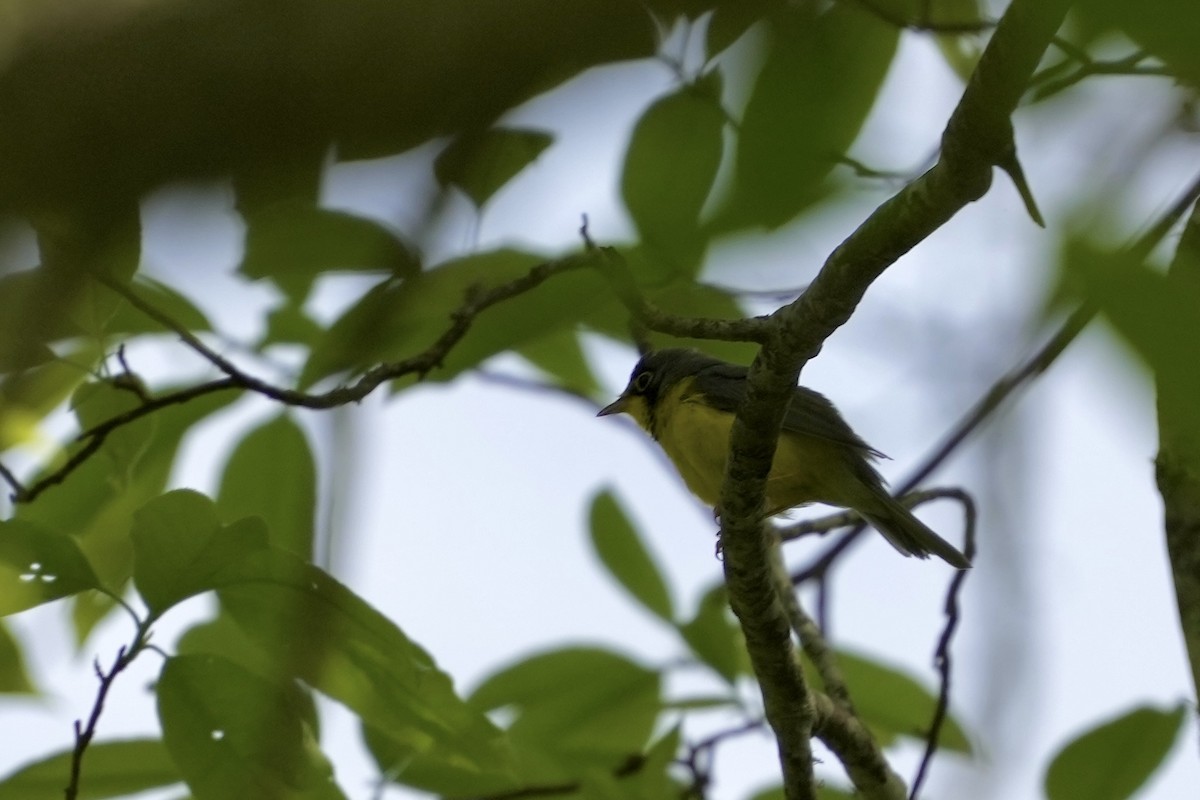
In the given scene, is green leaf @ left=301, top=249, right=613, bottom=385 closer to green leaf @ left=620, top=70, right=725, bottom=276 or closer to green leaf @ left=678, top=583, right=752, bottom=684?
green leaf @ left=620, top=70, right=725, bottom=276

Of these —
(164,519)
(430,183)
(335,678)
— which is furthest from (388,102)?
(335,678)

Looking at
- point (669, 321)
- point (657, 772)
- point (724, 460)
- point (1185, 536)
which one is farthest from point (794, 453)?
point (669, 321)

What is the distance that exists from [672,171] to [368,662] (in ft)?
4.43

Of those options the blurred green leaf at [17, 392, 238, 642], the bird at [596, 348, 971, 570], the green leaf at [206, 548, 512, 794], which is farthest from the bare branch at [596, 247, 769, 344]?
the bird at [596, 348, 971, 570]

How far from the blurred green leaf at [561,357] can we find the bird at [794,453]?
0.63 m

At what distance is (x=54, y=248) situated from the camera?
1.30 metres

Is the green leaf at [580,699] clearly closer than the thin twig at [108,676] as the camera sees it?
No

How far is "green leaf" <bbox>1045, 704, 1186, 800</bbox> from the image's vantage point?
3861 mm

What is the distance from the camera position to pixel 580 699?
4.76 m

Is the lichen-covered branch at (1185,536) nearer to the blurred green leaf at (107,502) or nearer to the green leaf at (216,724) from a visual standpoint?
the green leaf at (216,724)

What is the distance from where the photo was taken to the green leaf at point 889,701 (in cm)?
475

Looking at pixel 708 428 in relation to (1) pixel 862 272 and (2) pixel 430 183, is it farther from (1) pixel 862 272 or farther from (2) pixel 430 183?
(2) pixel 430 183

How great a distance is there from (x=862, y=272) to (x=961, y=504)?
228 centimetres

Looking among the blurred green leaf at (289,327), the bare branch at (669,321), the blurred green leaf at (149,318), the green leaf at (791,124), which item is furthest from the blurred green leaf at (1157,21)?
the blurred green leaf at (289,327)
